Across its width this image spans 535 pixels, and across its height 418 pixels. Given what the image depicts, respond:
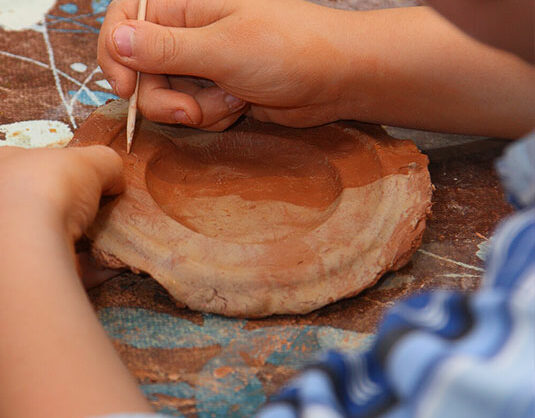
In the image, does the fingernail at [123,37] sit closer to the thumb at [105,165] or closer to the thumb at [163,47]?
the thumb at [163,47]

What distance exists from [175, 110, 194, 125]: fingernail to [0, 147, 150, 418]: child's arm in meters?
0.28

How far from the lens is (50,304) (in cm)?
74

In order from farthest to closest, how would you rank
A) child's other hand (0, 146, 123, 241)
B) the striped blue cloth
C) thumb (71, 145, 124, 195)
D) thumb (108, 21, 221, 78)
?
thumb (108, 21, 221, 78)
thumb (71, 145, 124, 195)
child's other hand (0, 146, 123, 241)
the striped blue cloth

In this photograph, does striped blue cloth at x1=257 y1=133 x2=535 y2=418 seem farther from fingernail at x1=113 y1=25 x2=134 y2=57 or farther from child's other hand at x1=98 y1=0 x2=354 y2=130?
fingernail at x1=113 y1=25 x2=134 y2=57

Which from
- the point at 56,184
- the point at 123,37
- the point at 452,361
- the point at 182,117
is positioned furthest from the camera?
the point at 182,117

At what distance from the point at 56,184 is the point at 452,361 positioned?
657 millimetres

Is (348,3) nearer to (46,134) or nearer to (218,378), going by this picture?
(46,134)

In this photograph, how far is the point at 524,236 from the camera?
1.62ft

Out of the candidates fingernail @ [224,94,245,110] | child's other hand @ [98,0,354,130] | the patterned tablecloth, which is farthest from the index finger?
the patterned tablecloth

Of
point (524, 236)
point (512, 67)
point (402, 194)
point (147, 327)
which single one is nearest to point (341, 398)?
point (524, 236)

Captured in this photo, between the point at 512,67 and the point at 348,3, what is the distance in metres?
0.49

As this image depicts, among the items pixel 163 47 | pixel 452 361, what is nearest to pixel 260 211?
pixel 163 47

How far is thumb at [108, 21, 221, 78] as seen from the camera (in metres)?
1.09

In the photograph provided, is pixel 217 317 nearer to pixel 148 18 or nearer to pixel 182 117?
pixel 182 117
